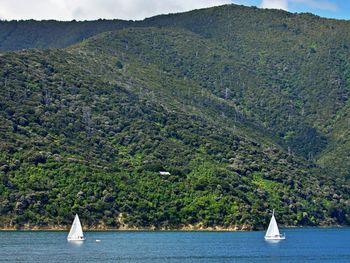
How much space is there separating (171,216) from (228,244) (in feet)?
92.7

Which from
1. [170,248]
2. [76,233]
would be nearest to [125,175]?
[76,233]

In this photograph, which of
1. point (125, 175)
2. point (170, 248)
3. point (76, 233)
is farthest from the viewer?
point (125, 175)


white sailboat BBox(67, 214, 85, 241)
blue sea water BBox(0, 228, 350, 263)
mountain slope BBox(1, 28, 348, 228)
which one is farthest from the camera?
mountain slope BBox(1, 28, 348, 228)

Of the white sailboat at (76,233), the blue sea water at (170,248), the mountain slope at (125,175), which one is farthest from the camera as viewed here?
the mountain slope at (125,175)

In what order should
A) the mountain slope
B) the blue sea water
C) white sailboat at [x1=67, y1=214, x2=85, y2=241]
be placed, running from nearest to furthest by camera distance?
the blue sea water
white sailboat at [x1=67, y1=214, x2=85, y2=241]
the mountain slope

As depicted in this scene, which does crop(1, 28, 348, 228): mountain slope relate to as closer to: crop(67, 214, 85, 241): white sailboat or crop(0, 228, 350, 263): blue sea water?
crop(0, 228, 350, 263): blue sea water

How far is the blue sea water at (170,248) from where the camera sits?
110 meters

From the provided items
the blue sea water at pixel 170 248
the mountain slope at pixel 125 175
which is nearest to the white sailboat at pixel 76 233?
the blue sea water at pixel 170 248

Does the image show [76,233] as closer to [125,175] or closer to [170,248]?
[170,248]

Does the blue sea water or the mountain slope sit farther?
the mountain slope

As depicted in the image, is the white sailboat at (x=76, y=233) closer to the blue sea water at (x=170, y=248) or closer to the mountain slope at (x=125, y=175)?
the blue sea water at (x=170, y=248)

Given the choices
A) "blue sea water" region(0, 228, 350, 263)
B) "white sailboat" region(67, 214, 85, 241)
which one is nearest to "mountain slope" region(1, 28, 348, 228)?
"blue sea water" region(0, 228, 350, 263)

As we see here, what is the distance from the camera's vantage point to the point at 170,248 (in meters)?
123

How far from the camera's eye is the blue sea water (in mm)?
110000
